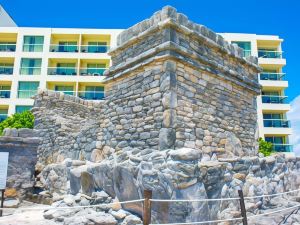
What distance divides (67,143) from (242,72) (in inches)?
247

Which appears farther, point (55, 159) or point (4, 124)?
point (4, 124)

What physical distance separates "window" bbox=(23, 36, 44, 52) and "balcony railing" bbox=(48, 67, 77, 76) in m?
2.47

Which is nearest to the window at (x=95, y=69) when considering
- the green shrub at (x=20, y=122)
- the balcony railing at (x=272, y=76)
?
the green shrub at (x=20, y=122)

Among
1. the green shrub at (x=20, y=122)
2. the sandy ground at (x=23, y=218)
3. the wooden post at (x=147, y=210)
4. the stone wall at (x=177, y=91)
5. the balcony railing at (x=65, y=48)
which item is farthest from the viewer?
the balcony railing at (x=65, y=48)

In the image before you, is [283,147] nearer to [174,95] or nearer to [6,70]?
[174,95]

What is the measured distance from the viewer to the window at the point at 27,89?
29859mm

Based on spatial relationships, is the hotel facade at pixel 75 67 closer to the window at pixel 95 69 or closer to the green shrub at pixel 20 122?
the window at pixel 95 69

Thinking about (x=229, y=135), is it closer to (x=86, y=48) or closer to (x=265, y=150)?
(x=265, y=150)

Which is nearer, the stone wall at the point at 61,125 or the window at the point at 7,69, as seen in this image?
the stone wall at the point at 61,125

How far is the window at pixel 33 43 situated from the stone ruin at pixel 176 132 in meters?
24.6

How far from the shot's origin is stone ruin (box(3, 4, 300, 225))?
233 inches

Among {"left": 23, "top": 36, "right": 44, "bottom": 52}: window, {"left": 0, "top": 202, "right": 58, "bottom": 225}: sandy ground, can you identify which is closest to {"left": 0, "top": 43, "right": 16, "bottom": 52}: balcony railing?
{"left": 23, "top": 36, "right": 44, "bottom": 52}: window

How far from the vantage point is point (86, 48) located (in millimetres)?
32031

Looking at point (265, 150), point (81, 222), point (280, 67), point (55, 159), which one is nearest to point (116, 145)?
point (81, 222)
